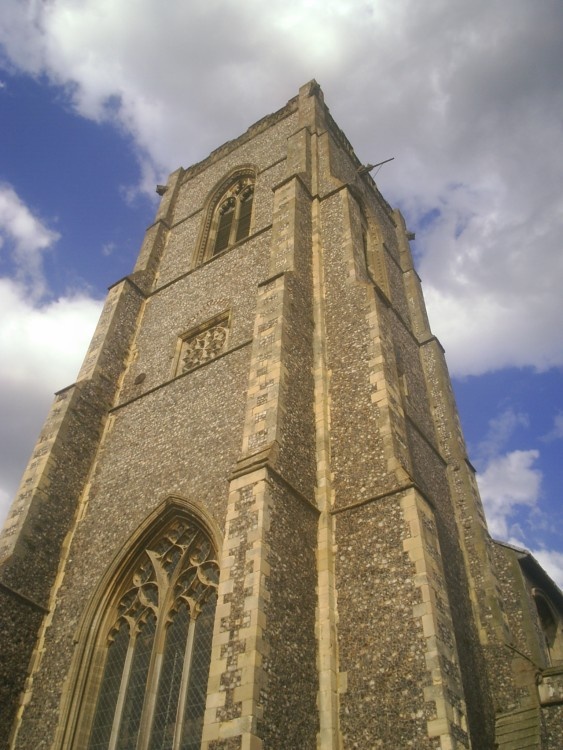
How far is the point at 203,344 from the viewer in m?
13.7

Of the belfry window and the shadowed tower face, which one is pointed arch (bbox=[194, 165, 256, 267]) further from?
the shadowed tower face

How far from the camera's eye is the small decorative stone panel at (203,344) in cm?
1323

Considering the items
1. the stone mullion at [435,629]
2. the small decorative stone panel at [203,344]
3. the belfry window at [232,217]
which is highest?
the belfry window at [232,217]

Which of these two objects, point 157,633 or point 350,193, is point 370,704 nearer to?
point 157,633

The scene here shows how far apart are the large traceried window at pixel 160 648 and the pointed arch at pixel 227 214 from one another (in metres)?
9.17

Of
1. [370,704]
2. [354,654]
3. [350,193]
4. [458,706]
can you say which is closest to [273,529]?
[354,654]

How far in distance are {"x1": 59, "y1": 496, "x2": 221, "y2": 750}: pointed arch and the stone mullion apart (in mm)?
2905

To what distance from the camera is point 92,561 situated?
10.3m

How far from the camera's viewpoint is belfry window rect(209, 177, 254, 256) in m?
17.6

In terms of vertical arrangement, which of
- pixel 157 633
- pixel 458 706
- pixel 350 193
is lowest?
pixel 458 706

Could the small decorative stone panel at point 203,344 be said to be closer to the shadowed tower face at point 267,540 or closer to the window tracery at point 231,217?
the shadowed tower face at point 267,540

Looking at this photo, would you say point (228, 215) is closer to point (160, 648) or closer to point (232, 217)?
point (232, 217)

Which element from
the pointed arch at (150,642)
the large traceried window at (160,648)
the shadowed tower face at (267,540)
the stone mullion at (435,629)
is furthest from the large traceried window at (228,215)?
the stone mullion at (435,629)

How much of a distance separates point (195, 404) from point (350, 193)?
7062mm
